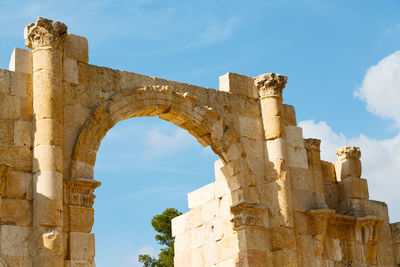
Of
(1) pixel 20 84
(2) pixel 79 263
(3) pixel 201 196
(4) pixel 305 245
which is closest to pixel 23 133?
(1) pixel 20 84

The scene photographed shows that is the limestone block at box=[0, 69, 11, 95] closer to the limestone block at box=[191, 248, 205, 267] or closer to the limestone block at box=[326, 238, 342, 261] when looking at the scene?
the limestone block at box=[191, 248, 205, 267]

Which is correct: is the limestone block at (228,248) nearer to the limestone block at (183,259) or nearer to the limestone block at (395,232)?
the limestone block at (183,259)

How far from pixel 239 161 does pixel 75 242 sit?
4.03 meters

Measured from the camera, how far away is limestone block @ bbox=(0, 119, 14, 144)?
12.6 metres

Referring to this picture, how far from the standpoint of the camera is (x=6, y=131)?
12664mm

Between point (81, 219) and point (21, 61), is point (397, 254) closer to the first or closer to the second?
point (81, 219)

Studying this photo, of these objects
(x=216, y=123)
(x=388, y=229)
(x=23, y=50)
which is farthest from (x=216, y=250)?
(x=23, y=50)

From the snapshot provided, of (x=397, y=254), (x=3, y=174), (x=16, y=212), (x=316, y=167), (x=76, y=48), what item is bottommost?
(x=397, y=254)

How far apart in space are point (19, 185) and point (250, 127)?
5211 millimetres

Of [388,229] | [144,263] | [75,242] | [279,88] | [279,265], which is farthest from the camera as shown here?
[144,263]

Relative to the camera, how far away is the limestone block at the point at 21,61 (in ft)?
43.0

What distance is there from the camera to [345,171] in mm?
16656

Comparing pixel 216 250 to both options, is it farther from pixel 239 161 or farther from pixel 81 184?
pixel 81 184

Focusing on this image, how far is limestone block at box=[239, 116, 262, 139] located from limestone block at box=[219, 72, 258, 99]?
54cm
